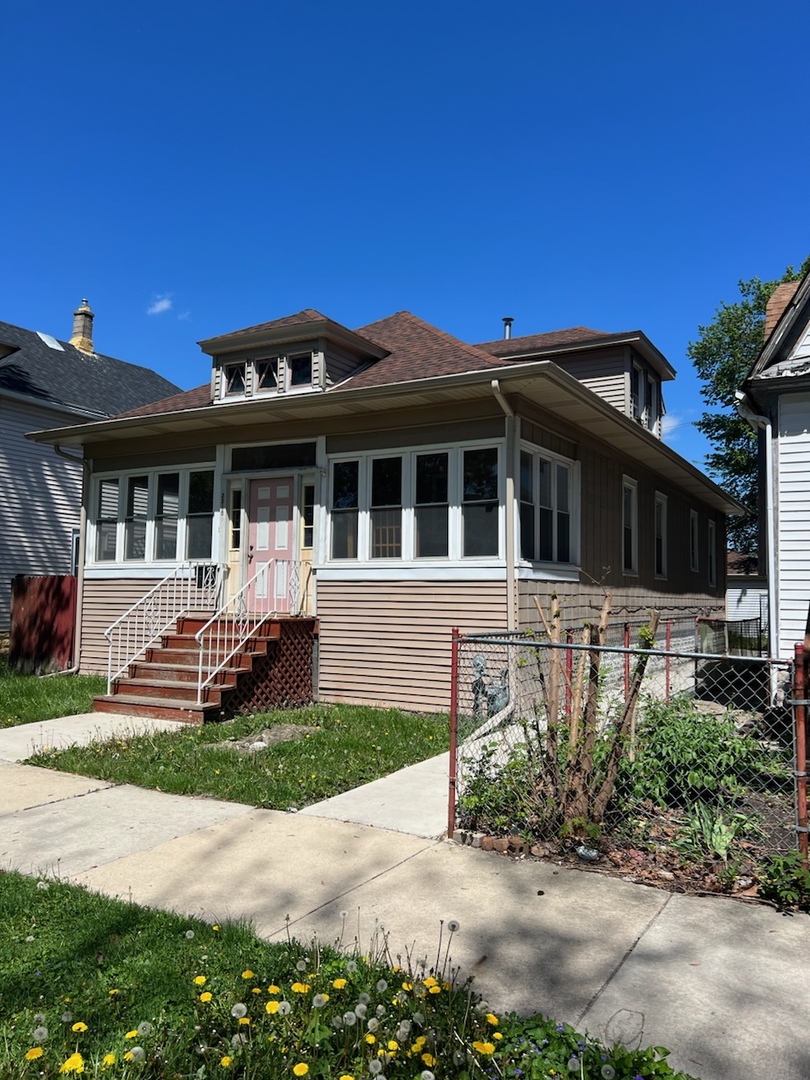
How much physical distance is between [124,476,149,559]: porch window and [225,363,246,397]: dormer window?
2131 millimetres

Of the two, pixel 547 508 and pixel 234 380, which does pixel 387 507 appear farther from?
pixel 234 380

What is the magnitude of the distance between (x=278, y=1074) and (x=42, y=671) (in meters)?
12.7

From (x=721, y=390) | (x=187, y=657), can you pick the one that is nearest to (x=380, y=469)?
(x=187, y=657)

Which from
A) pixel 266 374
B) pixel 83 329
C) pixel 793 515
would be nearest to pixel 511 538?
pixel 793 515

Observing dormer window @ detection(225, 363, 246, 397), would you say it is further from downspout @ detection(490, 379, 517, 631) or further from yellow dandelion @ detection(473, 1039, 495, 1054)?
yellow dandelion @ detection(473, 1039, 495, 1054)

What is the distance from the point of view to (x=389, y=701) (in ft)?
34.7

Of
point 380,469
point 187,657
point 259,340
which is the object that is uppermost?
point 259,340

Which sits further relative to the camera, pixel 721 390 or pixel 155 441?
pixel 721 390

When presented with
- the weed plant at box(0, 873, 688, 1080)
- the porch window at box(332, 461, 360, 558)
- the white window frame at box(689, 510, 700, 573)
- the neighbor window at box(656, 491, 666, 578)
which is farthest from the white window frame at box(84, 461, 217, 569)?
the white window frame at box(689, 510, 700, 573)

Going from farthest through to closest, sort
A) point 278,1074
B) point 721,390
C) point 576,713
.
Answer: point 721,390, point 576,713, point 278,1074

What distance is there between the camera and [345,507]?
11156 mm

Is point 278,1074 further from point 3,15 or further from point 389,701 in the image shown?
point 3,15

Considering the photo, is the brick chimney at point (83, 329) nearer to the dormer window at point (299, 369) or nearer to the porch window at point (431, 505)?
the dormer window at point (299, 369)

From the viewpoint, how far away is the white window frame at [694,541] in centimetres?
1905
